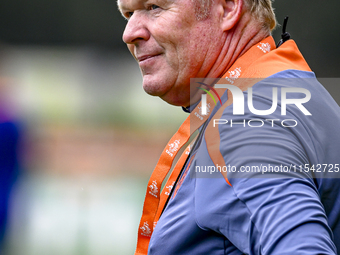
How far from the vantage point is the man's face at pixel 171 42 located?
2.63 feet

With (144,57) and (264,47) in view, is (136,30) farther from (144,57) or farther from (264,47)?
(264,47)

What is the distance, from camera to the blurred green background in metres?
2.80

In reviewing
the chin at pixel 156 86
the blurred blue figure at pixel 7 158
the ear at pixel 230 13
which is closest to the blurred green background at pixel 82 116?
the blurred blue figure at pixel 7 158

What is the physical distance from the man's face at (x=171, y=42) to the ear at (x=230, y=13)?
0.06ft

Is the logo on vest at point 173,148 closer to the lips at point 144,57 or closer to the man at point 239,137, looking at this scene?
the man at point 239,137

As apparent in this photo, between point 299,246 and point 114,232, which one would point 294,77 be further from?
point 114,232

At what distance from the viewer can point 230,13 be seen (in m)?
0.80

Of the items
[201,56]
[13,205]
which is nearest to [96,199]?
[13,205]

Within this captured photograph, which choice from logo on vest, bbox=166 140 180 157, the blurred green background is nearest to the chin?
logo on vest, bbox=166 140 180 157

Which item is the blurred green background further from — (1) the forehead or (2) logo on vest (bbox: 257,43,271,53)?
(2) logo on vest (bbox: 257,43,271,53)

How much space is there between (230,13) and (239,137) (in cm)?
40

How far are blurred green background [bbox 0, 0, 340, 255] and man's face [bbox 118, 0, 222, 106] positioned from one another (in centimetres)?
207

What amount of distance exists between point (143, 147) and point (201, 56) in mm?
2160

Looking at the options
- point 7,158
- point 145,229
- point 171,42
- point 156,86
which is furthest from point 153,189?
point 7,158
